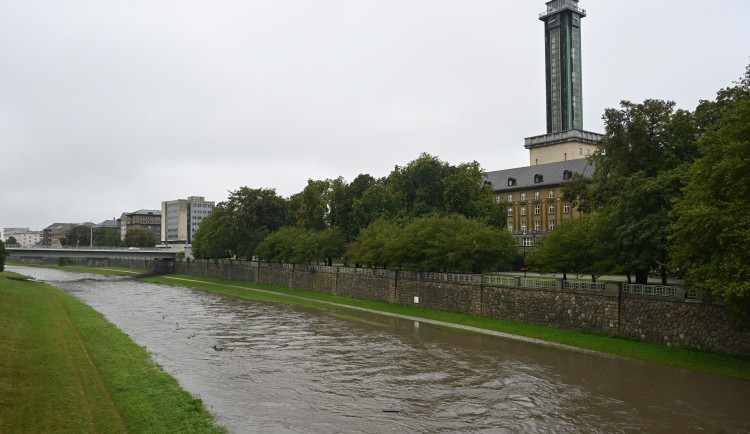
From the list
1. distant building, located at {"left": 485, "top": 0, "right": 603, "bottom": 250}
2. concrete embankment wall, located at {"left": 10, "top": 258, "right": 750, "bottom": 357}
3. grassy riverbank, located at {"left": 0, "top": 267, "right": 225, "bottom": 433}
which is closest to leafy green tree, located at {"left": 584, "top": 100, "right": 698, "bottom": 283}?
concrete embankment wall, located at {"left": 10, "top": 258, "right": 750, "bottom": 357}

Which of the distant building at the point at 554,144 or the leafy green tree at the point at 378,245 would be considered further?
the distant building at the point at 554,144

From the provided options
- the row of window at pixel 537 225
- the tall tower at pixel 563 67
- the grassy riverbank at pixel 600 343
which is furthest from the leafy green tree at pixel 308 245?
→ the tall tower at pixel 563 67

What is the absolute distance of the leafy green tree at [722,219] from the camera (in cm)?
2422

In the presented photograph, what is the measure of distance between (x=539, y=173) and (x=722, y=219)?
251 ft

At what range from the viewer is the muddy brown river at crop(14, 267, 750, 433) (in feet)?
66.2

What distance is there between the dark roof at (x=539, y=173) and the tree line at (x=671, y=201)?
155 ft

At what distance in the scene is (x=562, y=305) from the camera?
38625 millimetres

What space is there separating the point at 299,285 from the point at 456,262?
32.4 meters

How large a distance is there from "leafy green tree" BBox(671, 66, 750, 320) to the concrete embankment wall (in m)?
2.62

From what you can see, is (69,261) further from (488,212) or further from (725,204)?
(725,204)

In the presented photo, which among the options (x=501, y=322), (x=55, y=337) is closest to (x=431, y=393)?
(x=501, y=322)

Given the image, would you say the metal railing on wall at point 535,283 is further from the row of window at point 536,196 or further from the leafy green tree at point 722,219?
the row of window at point 536,196

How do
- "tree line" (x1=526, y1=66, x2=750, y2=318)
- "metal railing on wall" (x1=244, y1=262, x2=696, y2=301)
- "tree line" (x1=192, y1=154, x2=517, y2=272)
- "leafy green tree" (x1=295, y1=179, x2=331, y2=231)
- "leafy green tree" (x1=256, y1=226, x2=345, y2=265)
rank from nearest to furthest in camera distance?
"tree line" (x1=526, y1=66, x2=750, y2=318) → "metal railing on wall" (x1=244, y1=262, x2=696, y2=301) → "tree line" (x1=192, y1=154, x2=517, y2=272) → "leafy green tree" (x1=256, y1=226, x2=345, y2=265) → "leafy green tree" (x1=295, y1=179, x2=331, y2=231)

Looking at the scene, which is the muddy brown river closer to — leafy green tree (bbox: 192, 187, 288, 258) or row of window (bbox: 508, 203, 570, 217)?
leafy green tree (bbox: 192, 187, 288, 258)
